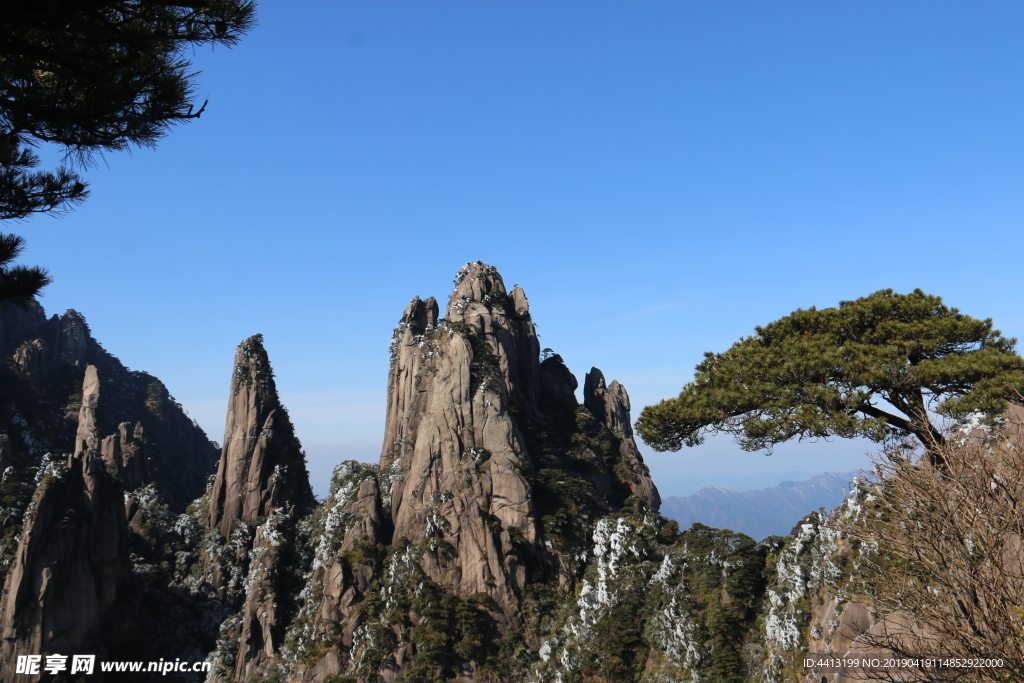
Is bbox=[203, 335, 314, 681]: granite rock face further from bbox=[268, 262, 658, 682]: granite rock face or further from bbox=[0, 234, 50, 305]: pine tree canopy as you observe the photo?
bbox=[0, 234, 50, 305]: pine tree canopy

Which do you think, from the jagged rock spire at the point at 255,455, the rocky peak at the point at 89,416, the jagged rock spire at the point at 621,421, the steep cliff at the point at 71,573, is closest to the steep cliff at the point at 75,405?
the rocky peak at the point at 89,416

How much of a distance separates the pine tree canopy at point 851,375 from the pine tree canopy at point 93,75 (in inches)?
544

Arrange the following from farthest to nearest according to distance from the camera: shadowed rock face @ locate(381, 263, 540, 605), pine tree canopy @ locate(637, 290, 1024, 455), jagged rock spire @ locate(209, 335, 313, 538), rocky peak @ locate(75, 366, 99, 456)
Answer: rocky peak @ locate(75, 366, 99, 456)
jagged rock spire @ locate(209, 335, 313, 538)
shadowed rock face @ locate(381, 263, 540, 605)
pine tree canopy @ locate(637, 290, 1024, 455)

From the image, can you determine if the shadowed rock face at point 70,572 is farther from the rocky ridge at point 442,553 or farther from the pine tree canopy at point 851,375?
the pine tree canopy at point 851,375

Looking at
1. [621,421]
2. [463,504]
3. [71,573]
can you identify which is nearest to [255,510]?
[71,573]

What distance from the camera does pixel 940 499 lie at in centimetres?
967

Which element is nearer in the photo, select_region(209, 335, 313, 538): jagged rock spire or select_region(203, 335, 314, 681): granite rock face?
select_region(203, 335, 314, 681): granite rock face

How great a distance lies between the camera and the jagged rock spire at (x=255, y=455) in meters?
58.7

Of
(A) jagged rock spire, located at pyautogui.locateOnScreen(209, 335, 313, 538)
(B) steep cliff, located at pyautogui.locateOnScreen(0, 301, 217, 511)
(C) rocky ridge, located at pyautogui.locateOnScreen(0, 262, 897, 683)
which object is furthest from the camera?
(B) steep cliff, located at pyautogui.locateOnScreen(0, 301, 217, 511)

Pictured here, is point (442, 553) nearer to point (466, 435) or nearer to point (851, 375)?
point (466, 435)

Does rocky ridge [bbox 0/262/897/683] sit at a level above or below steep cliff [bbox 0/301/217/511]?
below

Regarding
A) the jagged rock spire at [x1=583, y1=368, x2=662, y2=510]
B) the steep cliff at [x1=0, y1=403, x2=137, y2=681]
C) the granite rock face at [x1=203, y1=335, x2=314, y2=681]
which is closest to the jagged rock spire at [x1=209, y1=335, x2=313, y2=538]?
the granite rock face at [x1=203, y1=335, x2=314, y2=681]

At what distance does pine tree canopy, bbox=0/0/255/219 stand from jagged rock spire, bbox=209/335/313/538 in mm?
51157

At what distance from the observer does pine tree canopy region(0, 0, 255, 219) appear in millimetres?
9812
